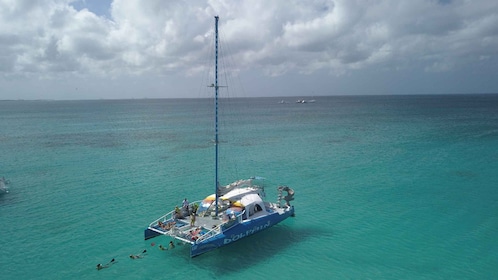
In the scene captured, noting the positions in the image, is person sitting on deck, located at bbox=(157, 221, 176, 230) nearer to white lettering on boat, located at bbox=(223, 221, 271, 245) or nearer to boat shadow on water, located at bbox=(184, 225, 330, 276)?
boat shadow on water, located at bbox=(184, 225, 330, 276)

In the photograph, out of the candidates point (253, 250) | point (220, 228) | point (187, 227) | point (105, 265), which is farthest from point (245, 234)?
point (105, 265)

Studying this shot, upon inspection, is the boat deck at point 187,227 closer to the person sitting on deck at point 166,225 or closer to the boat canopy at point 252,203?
the person sitting on deck at point 166,225

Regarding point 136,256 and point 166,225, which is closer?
point 136,256

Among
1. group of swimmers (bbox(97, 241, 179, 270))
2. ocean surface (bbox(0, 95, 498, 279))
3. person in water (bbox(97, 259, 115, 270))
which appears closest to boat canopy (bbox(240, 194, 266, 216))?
ocean surface (bbox(0, 95, 498, 279))

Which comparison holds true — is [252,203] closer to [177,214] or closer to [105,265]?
[177,214]

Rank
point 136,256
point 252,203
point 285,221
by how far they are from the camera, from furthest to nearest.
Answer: point 285,221 → point 252,203 → point 136,256

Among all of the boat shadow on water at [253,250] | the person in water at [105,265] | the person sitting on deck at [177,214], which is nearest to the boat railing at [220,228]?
the boat shadow on water at [253,250]

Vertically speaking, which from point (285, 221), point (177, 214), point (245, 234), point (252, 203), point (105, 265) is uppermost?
point (252, 203)

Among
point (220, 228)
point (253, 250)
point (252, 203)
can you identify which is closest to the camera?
point (220, 228)
